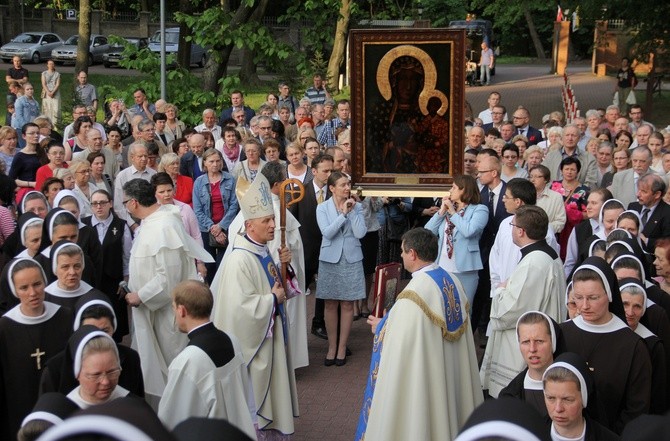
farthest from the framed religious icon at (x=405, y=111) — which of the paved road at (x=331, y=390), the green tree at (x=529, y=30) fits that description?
the green tree at (x=529, y=30)

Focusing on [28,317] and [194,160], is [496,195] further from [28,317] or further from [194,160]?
[28,317]

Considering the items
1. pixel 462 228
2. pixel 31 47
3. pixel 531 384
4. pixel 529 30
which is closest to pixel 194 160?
pixel 462 228

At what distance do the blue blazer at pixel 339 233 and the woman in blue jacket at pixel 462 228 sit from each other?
31.2 inches

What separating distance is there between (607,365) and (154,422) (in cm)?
415

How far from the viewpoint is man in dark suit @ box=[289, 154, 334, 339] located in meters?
11.1

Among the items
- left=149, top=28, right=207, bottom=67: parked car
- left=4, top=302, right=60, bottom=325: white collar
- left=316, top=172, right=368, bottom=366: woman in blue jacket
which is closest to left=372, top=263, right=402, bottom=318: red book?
left=4, top=302, right=60, bottom=325: white collar

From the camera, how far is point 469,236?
32.1 feet

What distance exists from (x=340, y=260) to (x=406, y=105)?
1.94m

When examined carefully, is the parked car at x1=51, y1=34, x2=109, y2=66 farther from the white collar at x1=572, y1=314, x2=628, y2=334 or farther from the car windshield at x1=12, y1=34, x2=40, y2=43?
the white collar at x1=572, y1=314, x2=628, y2=334

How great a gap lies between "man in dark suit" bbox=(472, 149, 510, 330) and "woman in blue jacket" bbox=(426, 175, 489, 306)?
0.56 metres

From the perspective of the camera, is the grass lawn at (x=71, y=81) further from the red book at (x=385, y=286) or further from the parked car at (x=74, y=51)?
the red book at (x=385, y=286)

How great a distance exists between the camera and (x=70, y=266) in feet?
23.8

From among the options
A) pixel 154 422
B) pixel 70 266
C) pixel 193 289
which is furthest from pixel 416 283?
pixel 154 422

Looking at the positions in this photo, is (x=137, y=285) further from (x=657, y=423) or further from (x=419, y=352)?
(x=657, y=423)
